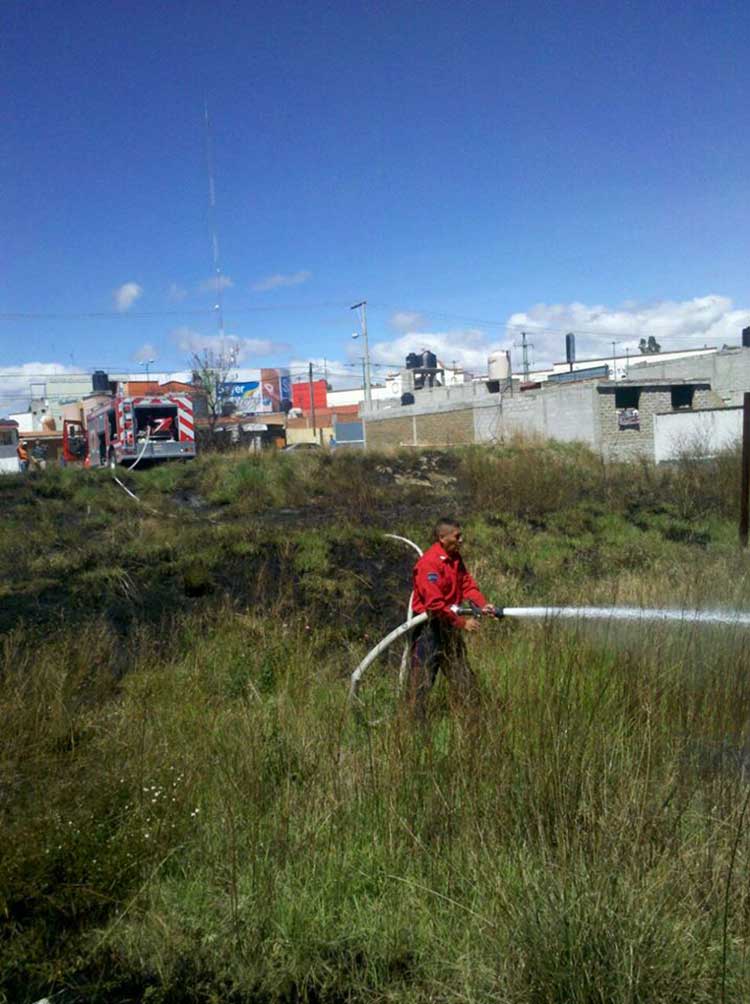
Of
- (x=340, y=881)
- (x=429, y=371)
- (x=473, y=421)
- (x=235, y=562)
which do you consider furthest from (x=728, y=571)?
(x=429, y=371)

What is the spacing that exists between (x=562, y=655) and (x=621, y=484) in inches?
765

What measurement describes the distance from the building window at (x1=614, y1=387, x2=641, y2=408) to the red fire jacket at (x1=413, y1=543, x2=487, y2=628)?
32002 millimetres

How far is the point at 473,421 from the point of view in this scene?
1670 inches

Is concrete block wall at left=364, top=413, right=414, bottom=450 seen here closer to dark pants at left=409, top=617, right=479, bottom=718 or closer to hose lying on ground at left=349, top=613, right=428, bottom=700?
dark pants at left=409, top=617, right=479, bottom=718

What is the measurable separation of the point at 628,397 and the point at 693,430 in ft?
28.4

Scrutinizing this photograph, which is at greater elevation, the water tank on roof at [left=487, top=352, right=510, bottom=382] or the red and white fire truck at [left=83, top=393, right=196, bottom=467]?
the water tank on roof at [left=487, top=352, right=510, bottom=382]

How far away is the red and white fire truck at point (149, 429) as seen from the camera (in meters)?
29.3

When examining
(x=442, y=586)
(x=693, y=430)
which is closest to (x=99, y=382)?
(x=693, y=430)

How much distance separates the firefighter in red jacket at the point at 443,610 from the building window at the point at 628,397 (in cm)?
3199

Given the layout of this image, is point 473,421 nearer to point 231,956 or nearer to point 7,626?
point 7,626

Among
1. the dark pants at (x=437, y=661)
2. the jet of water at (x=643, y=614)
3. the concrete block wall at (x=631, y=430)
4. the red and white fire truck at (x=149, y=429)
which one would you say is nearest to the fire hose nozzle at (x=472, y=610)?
the dark pants at (x=437, y=661)

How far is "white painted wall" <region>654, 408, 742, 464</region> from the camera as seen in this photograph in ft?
90.4

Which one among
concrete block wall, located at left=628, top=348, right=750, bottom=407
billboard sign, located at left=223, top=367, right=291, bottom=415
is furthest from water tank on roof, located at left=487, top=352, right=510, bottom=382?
billboard sign, located at left=223, top=367, right=291, bottom=415

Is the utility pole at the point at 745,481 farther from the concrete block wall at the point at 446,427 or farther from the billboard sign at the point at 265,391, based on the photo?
the billboard sign at the point at 265,391
